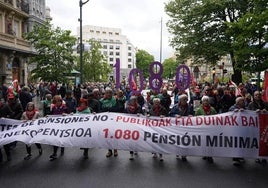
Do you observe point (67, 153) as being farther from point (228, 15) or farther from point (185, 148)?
point (228, 15)

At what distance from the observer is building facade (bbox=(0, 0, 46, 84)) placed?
3306 cm

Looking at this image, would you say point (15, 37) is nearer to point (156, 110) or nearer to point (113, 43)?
point (156, 110)

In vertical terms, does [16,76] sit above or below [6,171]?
above

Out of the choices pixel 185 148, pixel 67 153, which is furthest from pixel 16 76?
pixel 185 148

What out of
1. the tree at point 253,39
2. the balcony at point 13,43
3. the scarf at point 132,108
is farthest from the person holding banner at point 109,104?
the balcony at point 13,43

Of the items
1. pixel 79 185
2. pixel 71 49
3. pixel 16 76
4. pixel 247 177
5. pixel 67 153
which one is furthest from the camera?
pixel 16 76

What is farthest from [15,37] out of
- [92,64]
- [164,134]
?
[164,134]

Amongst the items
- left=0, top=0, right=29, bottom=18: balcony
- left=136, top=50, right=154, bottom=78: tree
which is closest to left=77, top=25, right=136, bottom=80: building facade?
left=136, top=50, right=154, bottom=78: tree

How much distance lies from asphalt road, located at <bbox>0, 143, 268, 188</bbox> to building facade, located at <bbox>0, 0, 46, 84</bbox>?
2445 centimetres

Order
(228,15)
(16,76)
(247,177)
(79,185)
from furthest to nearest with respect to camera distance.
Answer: (16,76) < (228,15) < (247,177) < (79,185)

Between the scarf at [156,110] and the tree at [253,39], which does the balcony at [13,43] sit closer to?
the tree at [253,39]

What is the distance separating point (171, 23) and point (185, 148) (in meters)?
29.6

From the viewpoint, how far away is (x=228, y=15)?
34812 mm

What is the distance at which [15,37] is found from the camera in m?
34.6
